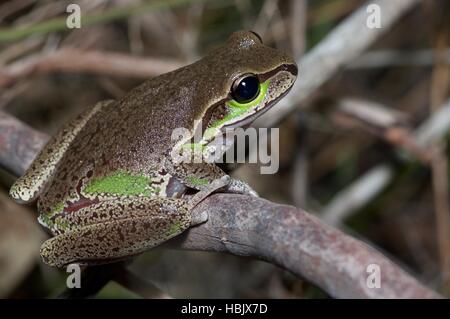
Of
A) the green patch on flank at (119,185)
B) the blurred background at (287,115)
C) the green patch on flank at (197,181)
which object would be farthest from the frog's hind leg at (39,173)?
the green patch on flank at (197,181)

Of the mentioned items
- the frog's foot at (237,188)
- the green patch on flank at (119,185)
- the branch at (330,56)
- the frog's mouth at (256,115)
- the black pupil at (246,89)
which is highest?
the branch at (330,56)

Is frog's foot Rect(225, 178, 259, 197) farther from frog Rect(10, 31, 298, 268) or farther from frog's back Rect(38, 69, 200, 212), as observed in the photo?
frog's back Rect(38, 69, 200, 212)

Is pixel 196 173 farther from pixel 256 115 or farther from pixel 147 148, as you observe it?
pixel 256 115

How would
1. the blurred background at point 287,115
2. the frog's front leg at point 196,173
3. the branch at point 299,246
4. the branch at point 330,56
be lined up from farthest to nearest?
the blurred background at point 287,115
the branch at point 330,56
the frog's front leg at point 196,173
the branch at point 299,246

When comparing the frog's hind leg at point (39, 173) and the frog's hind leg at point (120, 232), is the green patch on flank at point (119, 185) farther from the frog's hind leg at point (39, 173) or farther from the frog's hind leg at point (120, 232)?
the frog's hind leg at point (39, 173)

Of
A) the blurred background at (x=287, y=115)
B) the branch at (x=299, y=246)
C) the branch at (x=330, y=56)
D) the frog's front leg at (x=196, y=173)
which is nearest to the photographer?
the branch at (x=299, y=246)

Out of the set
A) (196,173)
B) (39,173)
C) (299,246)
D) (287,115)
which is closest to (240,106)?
(196,173)

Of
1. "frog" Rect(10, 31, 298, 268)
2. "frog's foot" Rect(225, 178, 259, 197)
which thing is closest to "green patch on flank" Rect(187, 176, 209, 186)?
"frog" Rect(10, 31, 298, 268)
